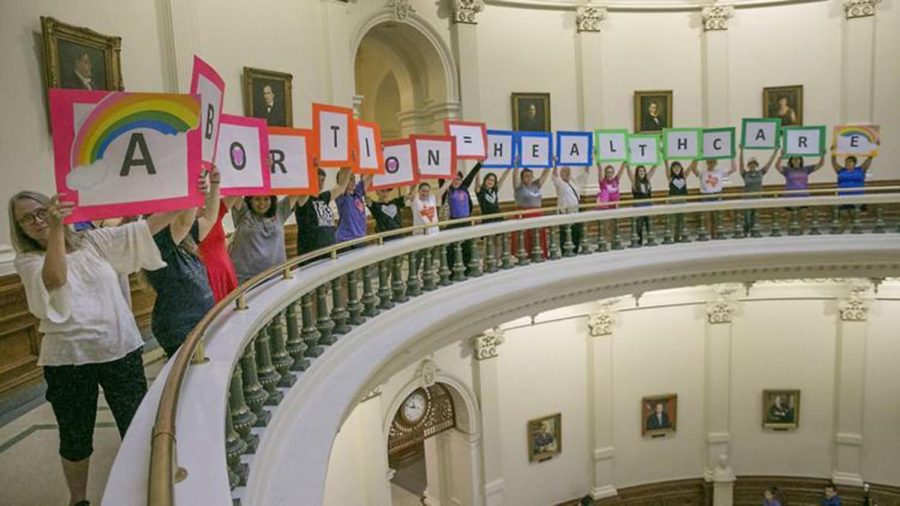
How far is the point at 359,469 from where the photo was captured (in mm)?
9375

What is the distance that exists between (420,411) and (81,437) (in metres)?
8.73

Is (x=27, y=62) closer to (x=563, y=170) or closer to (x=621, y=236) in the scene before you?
(x=563, y=170)

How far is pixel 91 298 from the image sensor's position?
3.10 metres

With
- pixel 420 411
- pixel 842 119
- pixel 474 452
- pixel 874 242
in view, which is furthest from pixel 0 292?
pixel 842 119

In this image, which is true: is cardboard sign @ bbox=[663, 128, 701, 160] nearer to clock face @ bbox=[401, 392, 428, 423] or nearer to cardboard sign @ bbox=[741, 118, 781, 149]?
cardboard sign @ bbox=[741, 118, 781, 149]

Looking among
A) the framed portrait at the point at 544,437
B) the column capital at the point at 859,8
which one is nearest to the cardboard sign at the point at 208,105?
the framed portrait at the point at 544,437

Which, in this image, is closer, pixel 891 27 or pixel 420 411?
pixel 420 411

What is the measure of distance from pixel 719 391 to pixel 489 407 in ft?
17.4

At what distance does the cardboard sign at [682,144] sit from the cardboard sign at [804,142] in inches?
66.3

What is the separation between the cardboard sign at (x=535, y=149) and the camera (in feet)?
31.4

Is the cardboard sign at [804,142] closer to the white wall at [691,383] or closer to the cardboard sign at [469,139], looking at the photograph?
the white wall at [691,383]

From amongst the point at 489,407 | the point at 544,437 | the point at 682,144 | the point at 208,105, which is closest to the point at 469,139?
the point at 682,144

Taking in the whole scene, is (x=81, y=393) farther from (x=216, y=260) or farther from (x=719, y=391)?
(x=719, y=391)

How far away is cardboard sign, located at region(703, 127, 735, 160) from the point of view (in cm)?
1089
